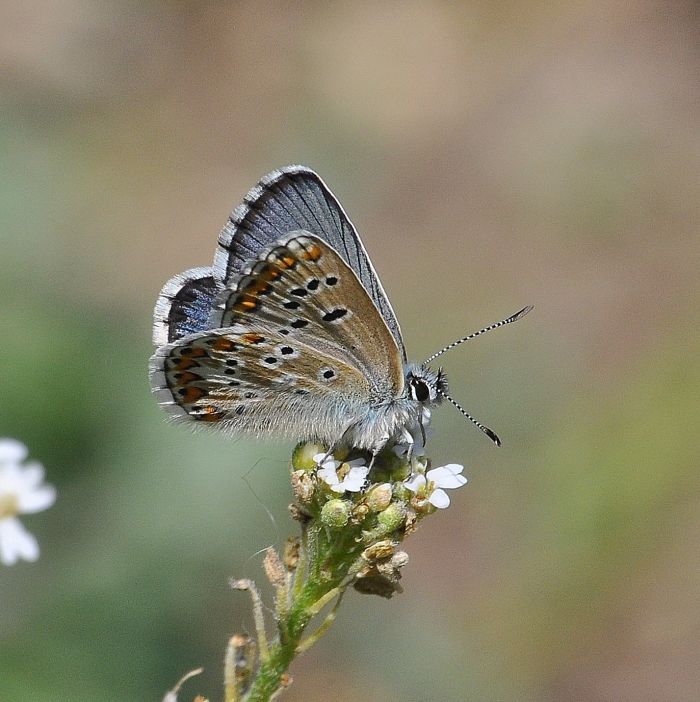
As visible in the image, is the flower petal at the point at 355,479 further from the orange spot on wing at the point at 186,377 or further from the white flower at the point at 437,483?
the orange spot on wing at the point at 186,377

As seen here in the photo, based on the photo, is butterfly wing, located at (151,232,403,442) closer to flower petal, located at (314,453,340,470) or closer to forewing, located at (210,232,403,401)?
forewing, located at (210,232,403,401)

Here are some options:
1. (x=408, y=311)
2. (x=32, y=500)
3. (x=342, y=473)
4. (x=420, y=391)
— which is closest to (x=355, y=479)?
(x=342, y=473)

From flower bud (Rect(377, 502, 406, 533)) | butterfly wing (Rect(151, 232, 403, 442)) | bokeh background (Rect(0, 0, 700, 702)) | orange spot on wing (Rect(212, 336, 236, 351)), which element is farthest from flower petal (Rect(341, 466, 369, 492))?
bokeh background (Rect(0, 0, 700, 702))

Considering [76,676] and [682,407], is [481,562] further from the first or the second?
[76,676]

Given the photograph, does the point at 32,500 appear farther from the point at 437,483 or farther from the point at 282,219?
the point at 282,219

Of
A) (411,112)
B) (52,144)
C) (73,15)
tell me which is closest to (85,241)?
(52,144)

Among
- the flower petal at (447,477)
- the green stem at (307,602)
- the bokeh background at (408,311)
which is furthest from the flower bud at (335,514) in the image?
the bokeh background at (408,311)
